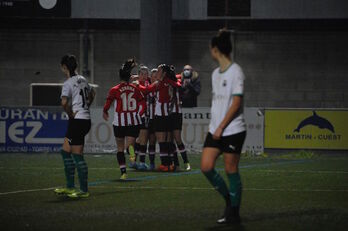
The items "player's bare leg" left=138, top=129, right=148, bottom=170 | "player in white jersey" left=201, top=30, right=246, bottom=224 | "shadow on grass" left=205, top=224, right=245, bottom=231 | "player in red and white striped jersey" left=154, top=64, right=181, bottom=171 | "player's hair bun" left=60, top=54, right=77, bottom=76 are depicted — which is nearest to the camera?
"shadow on grass" left=205, top=224, right=245, bottom=231

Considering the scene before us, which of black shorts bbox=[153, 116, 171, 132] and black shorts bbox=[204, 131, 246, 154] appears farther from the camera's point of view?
black shorts bbox=[153, 116, 171, 132]

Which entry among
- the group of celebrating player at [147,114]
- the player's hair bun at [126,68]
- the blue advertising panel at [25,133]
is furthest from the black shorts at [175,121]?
the blue advertising panel at [25,133]

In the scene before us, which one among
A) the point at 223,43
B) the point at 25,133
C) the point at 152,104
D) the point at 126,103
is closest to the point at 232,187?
the point at 223,43

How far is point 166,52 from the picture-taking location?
2728 centimetres

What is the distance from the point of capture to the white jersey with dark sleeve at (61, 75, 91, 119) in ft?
36.6

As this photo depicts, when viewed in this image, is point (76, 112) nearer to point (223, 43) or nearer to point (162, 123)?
point (223, 43)

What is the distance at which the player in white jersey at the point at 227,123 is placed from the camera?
8.55 metres

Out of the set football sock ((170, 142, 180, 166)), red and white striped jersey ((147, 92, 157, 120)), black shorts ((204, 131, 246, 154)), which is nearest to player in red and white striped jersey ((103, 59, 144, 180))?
red and white striped jersey ((147, 92, 157, 120))

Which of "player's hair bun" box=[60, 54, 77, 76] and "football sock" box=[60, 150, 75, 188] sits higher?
"player's hair bun" box=[60, 54, 77, 76]

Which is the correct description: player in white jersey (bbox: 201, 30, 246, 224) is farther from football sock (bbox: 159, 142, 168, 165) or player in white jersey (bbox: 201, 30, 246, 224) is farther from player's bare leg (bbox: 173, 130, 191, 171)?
player's bare leg (bbox: 173, 130, 191, 171)

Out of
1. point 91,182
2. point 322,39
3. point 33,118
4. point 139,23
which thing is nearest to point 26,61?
point 139,23

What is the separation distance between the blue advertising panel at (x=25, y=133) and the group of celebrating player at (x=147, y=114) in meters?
4.64

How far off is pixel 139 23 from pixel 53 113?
331 inches

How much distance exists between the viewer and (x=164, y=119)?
15.8m
